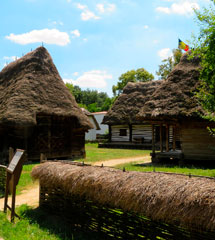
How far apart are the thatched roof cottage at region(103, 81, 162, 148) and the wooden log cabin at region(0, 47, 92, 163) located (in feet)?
29.5

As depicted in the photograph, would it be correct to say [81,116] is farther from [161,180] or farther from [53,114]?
[161,180]

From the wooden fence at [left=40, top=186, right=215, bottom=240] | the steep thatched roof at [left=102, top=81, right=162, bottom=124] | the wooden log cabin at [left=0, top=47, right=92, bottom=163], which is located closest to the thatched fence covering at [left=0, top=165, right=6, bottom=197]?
the wooden fence at [left=40, top=186, right=215, bottom=240]

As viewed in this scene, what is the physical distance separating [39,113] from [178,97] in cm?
749

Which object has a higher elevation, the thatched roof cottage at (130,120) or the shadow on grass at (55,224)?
the thatched roof cottage at (130,120)

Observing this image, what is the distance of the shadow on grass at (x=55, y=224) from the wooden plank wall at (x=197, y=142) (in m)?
8.84

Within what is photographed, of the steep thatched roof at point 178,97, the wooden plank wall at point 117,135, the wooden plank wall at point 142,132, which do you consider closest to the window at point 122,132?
the wooden plank wall at point 117,135

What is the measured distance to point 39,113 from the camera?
47.5 feet

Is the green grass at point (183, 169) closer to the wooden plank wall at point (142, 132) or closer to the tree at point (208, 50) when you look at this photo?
the tree at point (208, 50)

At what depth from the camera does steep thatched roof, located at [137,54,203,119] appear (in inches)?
493

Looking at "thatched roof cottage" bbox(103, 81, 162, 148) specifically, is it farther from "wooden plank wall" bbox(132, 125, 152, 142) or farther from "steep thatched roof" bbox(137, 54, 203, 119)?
"steep thatched roof" bbox(137, 54, 203, 119)

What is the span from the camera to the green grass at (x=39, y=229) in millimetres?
4668

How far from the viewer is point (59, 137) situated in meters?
16.1

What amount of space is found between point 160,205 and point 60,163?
121 inches

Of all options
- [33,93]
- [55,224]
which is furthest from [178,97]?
[55,224]
